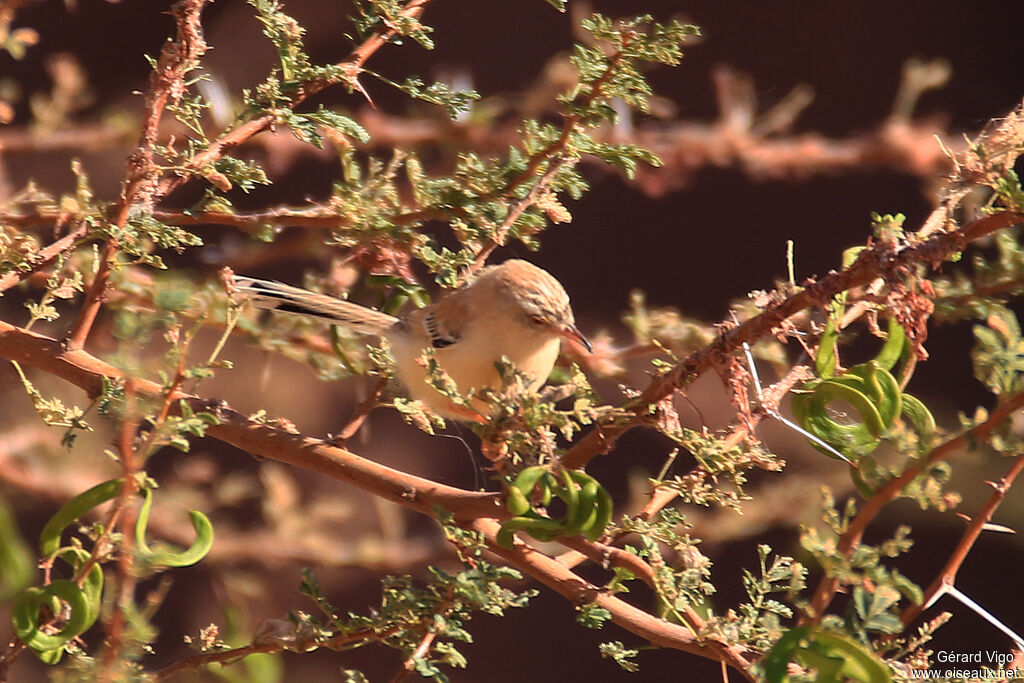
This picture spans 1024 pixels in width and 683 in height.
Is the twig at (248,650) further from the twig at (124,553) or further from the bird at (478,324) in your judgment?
the bird at (478,324)

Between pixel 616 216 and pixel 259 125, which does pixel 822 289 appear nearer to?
pixel 259 125

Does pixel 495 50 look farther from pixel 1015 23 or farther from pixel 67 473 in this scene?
pixel 67 473

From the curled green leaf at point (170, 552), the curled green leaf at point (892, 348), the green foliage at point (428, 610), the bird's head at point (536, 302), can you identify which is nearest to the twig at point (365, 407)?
the green foliage at point (428, 610)

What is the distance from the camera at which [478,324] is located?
1.46 meters

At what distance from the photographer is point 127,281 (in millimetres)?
1354

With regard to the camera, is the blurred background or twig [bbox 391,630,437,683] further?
the blurred background

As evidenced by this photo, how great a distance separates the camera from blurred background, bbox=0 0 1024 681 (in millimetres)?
2506

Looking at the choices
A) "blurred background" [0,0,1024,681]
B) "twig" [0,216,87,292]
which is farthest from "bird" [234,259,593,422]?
"blurred background" [0,0,1024,681]

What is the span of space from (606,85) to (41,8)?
214cm

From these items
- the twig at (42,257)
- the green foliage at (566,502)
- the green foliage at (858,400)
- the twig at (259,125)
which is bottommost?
the green foliage at (566,502)

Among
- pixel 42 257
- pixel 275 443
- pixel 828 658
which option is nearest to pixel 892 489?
pixel 828 658

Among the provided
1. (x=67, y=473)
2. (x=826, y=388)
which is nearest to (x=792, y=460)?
(x=67, y=473)

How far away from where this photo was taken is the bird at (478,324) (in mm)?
1356

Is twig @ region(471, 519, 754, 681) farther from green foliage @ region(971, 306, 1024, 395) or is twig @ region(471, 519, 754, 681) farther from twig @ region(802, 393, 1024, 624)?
green foliage @ region(971, 306, 1024, 395)
